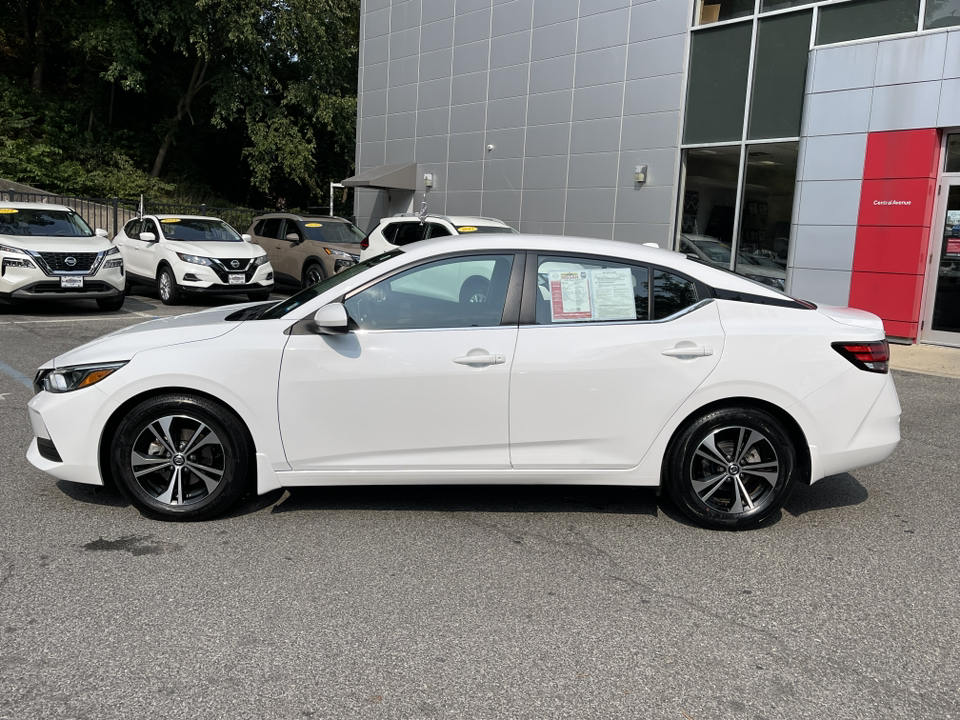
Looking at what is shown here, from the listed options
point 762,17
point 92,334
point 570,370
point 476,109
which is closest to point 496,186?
point 476,109

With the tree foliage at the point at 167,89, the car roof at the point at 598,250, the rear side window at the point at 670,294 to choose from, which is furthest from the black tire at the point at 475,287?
the tree foliage at the point at 167,89

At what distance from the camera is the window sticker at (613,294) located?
183 inches

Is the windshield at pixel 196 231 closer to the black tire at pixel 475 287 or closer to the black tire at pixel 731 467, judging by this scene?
the black tire at pixel 475 287

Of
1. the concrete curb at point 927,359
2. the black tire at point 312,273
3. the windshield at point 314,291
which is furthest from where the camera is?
the black tire at point 312,273

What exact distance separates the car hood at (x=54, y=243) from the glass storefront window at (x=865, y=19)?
40.5 feet

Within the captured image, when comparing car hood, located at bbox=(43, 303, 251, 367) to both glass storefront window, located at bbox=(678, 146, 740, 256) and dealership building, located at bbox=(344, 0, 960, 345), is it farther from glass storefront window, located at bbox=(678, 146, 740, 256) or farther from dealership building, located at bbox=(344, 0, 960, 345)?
glass storefront window, located at bbox=(678, 146, 740, 256)

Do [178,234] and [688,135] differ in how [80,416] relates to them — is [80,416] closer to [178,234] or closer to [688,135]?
[178,234]

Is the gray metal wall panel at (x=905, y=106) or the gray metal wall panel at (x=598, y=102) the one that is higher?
the gray metal wall panel at (x=598, y=102)

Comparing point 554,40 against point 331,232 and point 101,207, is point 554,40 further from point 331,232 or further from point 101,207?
point 101,207

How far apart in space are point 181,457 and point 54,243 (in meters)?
10.2

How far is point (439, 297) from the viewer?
15.1 ft

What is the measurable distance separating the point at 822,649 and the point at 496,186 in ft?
61.7

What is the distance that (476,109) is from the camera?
2175 centimetres

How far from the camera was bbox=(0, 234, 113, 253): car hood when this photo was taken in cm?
1272
